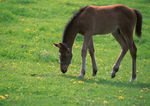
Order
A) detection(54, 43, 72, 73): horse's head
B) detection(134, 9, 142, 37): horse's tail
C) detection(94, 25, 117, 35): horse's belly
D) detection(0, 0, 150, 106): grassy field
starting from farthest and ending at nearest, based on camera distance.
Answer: detection(134, 9, 142, 37): horse's tail, detection(94, 25, 117, 35): horse's belly, detection(54, 43, 72, 73): horse's head, detection(0, 0, 150, 106): grassy field

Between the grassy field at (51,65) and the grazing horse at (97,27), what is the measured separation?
748mm

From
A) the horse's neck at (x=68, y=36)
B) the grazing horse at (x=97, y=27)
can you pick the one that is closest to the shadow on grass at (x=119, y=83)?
the grazing horse at (x=97, y=27)

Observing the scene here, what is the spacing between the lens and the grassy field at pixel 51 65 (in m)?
8.14

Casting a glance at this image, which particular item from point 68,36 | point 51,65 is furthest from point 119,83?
point 51,65

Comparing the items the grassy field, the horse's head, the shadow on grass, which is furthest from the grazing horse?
the grassy field

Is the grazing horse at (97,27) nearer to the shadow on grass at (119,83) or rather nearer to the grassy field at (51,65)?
the shadow on grass at (119,83)

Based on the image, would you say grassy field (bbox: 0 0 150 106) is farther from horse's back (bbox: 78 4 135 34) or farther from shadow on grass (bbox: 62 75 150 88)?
horse's back (bbox: 78 4 135 34)

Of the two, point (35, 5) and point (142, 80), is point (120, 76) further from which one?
point (35, 5)

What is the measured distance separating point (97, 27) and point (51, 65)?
10.5 feet

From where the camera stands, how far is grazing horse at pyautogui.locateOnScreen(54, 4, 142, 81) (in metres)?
10.7

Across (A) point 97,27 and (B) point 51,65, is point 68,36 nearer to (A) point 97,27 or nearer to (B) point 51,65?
(A) point 97,27

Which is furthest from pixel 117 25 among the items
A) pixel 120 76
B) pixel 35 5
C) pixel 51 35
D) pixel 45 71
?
pixel 35 5

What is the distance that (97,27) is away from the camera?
11.0m

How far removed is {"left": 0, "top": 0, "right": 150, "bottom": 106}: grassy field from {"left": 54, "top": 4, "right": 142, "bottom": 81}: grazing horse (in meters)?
0.75
